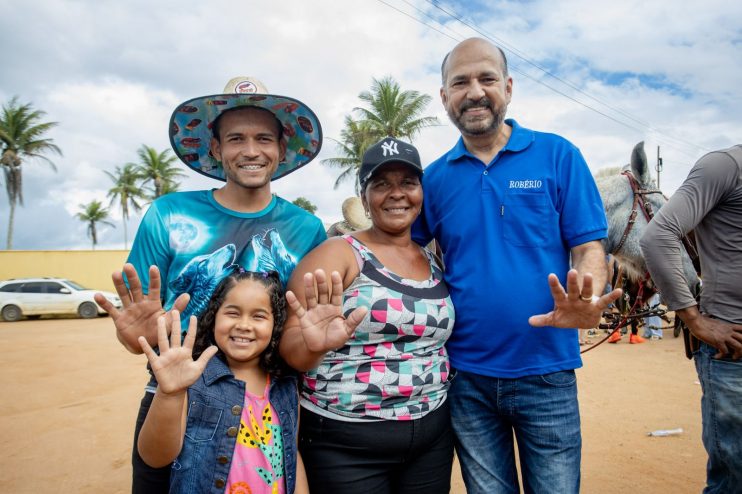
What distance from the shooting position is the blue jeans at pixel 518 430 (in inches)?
85.0

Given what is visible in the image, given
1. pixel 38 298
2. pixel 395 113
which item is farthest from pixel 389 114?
pixel 38 298

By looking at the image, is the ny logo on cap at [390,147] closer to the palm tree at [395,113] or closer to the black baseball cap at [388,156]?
the black baseball cap at [388,156]

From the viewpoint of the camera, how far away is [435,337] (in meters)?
2.14

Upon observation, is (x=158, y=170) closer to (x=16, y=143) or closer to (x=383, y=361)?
(x=16, y=143)

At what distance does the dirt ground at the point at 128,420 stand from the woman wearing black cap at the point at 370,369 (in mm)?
2455

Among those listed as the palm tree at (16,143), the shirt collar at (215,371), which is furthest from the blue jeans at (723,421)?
the palm tree at (16,143)

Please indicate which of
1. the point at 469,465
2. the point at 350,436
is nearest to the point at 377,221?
the point at 350,436

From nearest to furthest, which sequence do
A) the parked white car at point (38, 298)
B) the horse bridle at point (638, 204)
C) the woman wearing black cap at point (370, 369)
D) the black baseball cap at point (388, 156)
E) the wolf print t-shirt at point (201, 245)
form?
the woman wearing black cap at point (370, 369), the wolf print t-shirt at point (201, 245), the black baseball cap at point (388, 156), the horse bridle at point (638, 204), the parked white car at point (38, 298)

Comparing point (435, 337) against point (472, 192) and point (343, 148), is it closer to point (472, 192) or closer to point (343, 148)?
point (472, 192)

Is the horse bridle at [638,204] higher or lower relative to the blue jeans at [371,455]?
higher

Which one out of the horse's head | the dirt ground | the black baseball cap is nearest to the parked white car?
the dirt ground

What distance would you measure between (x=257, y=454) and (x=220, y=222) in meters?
1.03

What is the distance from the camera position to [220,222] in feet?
7.27

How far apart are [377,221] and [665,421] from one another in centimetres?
519
